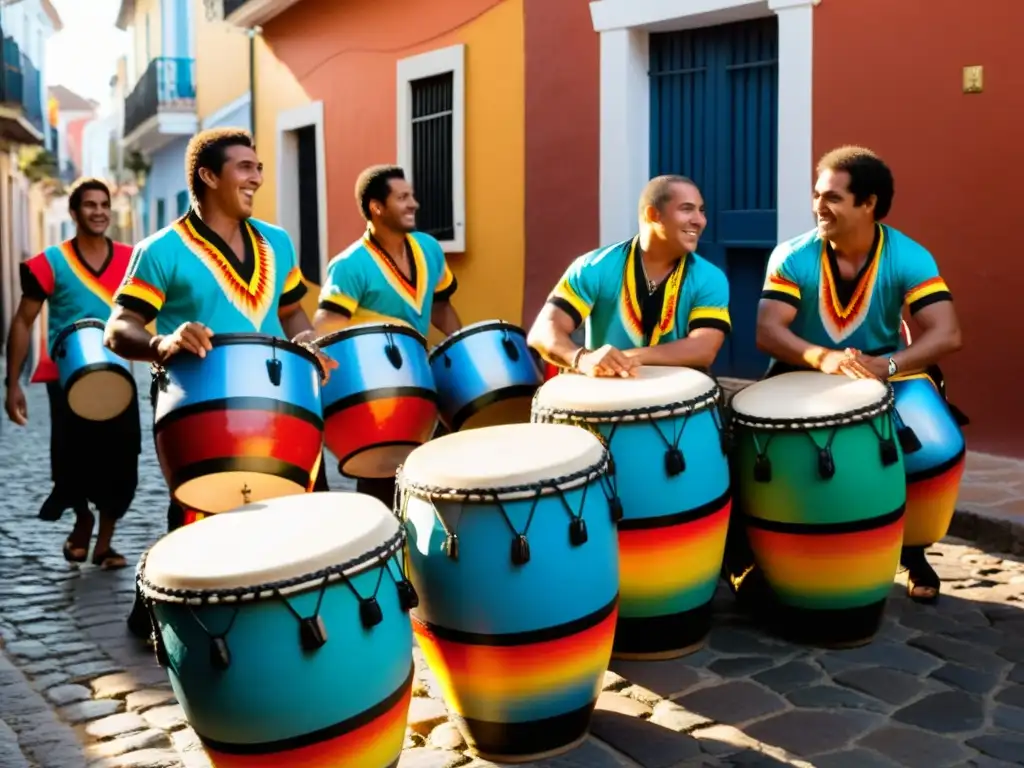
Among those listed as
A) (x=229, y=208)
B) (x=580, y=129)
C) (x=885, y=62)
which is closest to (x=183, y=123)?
(x=580, y=129)

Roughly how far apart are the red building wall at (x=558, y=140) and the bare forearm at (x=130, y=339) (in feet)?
18.4

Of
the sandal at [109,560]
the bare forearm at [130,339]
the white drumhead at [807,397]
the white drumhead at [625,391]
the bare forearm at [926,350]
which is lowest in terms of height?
the sandal at [109,560]

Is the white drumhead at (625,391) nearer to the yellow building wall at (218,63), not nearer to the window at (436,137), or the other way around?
the window at (436,137)

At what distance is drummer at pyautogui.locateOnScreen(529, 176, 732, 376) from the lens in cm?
473

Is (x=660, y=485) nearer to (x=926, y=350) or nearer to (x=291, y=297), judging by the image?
(x=926, y=350)

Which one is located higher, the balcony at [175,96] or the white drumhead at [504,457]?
the balcony at [175,96]

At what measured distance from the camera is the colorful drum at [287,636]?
2.96 m

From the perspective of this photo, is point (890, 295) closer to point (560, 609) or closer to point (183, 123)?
point (560, 609)

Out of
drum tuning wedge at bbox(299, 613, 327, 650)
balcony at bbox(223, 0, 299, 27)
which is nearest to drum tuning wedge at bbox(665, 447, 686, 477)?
drum tuning wedge at bbox(299, 613, 327, 650)

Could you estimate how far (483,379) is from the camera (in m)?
5.38

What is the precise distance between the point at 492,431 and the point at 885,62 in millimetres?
4658

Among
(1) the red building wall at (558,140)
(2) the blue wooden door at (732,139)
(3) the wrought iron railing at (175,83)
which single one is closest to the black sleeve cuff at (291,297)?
(2) the blue wooden door at (732,139)

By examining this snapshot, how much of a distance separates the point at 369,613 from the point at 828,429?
1855 millimetres

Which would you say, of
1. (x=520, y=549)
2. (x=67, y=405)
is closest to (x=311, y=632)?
(x=520, y=549)
